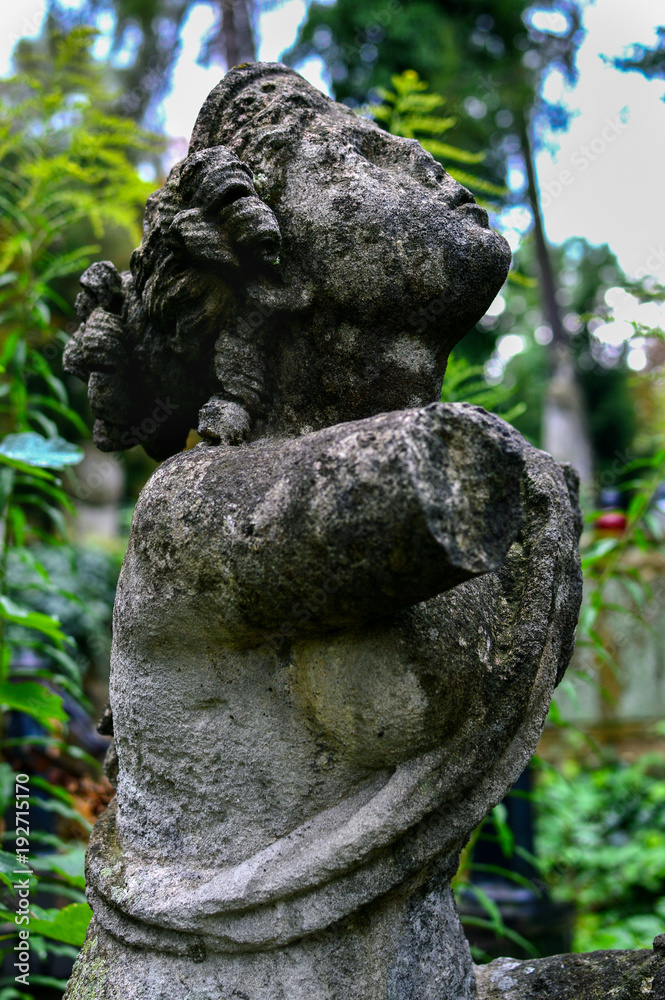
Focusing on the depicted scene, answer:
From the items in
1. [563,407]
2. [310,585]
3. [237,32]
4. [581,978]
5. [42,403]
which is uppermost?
[237,32]

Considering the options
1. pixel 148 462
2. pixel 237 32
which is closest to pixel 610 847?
pixel 237 32

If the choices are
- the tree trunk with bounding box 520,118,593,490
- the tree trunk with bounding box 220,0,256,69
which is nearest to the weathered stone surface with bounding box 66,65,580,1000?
the tree trunk with bounding box 220,0,256,69

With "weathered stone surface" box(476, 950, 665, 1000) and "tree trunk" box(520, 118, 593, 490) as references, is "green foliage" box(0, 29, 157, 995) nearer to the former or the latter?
"weathered stone surface" box(476, 950, 665, 1000)

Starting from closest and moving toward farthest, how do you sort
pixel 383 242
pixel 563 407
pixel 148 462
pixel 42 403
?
1. pixel 383 242
2. pixel 42 403
3. pixel 148 462
4. pixel 563 407

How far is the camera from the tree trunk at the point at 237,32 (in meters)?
6.56

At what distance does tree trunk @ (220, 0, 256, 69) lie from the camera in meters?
6.56

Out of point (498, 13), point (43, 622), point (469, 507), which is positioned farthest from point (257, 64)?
point (498, 13)

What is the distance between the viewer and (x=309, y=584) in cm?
124

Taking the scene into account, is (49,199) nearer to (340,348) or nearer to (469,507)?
(340,348)

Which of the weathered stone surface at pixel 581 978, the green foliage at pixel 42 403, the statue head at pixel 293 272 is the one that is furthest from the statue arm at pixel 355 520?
the green foliage at pixel 42 403

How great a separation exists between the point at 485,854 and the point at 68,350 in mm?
3493

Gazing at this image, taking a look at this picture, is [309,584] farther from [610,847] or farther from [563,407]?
[563,407]

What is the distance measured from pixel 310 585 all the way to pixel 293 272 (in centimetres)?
59

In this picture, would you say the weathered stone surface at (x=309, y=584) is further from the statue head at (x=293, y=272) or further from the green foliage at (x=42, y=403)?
the green foliage at (x=42, y=403)
